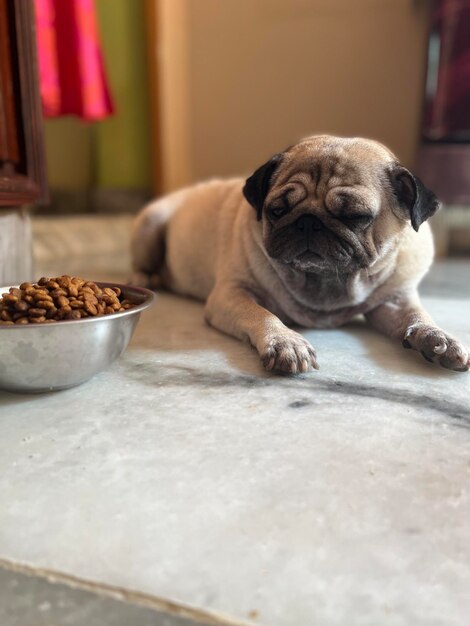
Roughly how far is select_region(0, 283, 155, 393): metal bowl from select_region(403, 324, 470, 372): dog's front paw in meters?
0.68

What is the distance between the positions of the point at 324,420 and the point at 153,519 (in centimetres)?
42

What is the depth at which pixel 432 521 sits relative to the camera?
76cm

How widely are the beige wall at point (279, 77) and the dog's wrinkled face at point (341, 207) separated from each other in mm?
2497

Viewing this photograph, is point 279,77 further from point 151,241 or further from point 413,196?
point 413,196

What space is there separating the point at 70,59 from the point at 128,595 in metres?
3.58

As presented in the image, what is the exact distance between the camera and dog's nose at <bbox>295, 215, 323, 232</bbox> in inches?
56.5

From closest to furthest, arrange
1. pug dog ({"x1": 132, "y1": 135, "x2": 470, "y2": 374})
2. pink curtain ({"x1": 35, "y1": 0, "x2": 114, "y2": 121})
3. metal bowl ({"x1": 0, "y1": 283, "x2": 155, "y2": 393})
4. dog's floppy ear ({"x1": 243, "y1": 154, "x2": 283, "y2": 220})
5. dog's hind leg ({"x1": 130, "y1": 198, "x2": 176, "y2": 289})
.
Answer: metal bowl ({"x1": 0, "y1": 283, "x2": 155, "y2": 393}) < pug dog ({"x1": 132, "y1": 135, "x2": 470, "y2": 374}) < dog's floppy ear ({"x1": 243, "y1": 154, "x2": 283, "y2": 220}) < dog's hind leg ({"x1": 130, "y1": 198, "x2": 176, "y2": 289}) < pink curtain ({"x1": 35, "y1": 0, "x2": 114, "y2": 121})

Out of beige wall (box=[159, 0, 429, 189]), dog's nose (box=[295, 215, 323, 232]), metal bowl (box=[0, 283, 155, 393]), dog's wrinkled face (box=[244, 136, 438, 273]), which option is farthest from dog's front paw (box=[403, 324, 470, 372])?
beige wall (box=[159, 0, 429, 189])

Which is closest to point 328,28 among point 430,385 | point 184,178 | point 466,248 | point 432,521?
point 184,178

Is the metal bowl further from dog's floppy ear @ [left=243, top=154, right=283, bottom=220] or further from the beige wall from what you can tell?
the beige wall

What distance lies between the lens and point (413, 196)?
1.43m

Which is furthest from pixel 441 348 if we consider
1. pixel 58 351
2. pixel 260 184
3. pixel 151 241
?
pixel 151 241

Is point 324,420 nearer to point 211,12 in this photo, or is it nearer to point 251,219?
point 251,219

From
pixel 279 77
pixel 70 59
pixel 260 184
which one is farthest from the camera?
pixel 279 77
